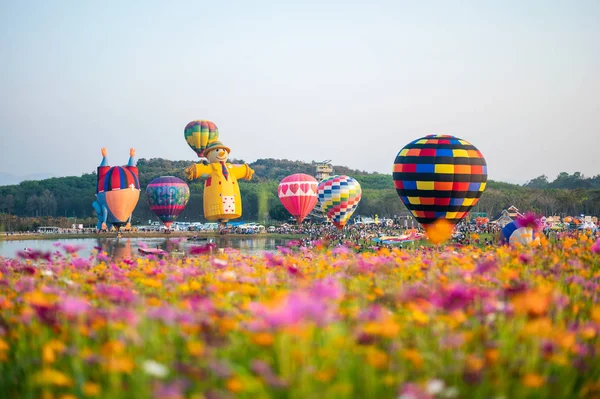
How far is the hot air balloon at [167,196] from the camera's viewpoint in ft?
170

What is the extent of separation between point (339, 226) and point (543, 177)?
111 metres

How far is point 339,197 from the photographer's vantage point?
174ft

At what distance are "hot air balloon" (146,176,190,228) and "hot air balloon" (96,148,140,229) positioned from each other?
4928mm

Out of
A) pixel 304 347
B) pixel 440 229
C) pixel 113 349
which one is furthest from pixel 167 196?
pixel 304 347

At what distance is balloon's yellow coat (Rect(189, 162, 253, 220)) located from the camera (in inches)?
1388

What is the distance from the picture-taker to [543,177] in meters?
152

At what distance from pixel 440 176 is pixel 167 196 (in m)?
31.2

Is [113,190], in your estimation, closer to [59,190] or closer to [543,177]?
[59,190]

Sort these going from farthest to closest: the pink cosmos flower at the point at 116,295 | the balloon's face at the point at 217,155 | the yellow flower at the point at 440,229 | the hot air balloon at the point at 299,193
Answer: the hot air balloon at the point at 299,193, the balloon's face at the point at 217,155, the yellow flower at the point at 440,229, the pink cosmos flower at the point at 116,295

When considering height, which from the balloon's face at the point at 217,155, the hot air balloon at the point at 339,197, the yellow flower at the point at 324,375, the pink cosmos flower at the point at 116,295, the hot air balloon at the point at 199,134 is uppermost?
the hot air balloon at the point at 199,134

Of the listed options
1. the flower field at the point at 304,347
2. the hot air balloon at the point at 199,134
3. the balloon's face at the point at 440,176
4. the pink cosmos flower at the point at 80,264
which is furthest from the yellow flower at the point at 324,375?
the hot air balloon at the point at 199,134

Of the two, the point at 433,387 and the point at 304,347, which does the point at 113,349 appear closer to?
the point at 304,347

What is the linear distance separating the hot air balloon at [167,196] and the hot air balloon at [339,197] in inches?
462

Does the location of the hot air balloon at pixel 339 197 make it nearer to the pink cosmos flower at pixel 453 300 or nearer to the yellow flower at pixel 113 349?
the pink cosmos flower at pixel 453 300
